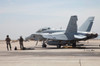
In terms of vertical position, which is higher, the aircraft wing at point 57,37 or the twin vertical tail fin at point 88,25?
the twin vertical tail fin at point 88,25

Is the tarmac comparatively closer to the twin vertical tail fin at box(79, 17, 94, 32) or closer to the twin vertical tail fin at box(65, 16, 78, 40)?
the twin vertical tail fin at box(65, 16, 78, 40)

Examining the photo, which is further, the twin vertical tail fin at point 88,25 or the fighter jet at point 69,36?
the twin vertical tail fin at point 88,25

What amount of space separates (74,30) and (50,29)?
7605 mm

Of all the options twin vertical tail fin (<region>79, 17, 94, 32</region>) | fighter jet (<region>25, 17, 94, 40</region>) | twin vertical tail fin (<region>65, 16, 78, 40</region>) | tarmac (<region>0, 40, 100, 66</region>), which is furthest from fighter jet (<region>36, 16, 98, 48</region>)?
tarmac (<region>0, 40, 100, 66</region>)
